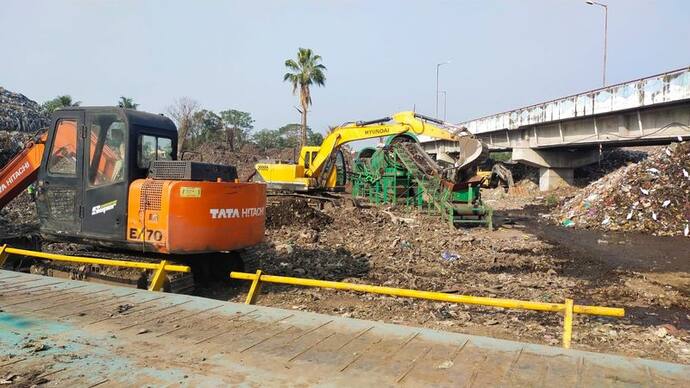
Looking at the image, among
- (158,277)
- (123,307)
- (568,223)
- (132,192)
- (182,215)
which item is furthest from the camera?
(568,223)

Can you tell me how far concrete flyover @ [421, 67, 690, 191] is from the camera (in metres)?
19.3

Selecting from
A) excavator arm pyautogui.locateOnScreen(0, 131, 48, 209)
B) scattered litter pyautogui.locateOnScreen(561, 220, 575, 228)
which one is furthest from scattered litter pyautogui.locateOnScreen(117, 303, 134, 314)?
scattered litter pyautogui.locateOnScreen(561, 220, 575, 228)

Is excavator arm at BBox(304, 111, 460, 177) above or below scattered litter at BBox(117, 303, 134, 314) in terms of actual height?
above

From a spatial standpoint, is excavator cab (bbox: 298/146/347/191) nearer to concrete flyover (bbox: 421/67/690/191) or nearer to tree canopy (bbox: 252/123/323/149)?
concrete flyover (bbox: 421/67/690/191)

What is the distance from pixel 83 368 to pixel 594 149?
109ft

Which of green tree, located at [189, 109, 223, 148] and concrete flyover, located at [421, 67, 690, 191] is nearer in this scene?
concrete flyover, located at [421, 67, 690, 191]

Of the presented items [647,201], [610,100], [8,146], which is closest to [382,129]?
[647,201]

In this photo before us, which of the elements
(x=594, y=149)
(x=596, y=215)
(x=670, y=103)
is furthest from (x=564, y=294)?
(x=594, y=149)

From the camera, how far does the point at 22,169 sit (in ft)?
25.3

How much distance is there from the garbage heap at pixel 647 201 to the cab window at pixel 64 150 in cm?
1633

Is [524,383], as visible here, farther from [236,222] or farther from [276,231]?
[276,231]

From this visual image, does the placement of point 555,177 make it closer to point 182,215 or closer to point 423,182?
point 423,182

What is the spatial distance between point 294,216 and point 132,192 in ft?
28.3

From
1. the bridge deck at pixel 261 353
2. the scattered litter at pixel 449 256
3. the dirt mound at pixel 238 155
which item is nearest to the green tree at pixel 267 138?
the dirt mound at pixel 238 155
